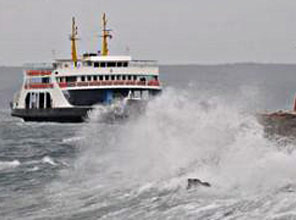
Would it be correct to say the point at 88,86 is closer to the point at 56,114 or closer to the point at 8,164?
the point at 56,114

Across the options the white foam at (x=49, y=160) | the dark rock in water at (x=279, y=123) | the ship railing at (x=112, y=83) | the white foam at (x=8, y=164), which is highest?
the ship railing at (x=112, y=83)

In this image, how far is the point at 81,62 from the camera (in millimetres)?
72125

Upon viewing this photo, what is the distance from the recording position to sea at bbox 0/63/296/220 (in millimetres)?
20938

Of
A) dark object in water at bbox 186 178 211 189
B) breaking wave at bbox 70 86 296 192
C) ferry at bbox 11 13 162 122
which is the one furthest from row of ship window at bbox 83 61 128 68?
dark object in water at bbox 186 178 211 189

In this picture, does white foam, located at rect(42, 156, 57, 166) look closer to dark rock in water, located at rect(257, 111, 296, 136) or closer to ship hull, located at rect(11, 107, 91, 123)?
dark rock in water, located at rect(257, 111, 296, 136)

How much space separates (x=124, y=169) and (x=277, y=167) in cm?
942

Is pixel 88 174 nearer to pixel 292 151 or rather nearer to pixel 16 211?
pixel 16 211

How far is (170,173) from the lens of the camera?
27047 millimetres

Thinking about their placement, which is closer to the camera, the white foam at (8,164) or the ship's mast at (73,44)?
the white foam at (8,164)

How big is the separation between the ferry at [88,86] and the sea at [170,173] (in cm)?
2587

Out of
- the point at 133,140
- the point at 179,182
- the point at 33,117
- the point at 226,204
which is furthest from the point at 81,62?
the point at 226,204

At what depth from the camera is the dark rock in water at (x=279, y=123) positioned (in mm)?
25922

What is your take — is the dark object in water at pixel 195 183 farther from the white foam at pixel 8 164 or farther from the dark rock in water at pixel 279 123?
the white foam at pixel 8 164

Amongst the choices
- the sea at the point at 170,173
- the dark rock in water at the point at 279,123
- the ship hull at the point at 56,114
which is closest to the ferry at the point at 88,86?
the ship hull at the point at 56,114
